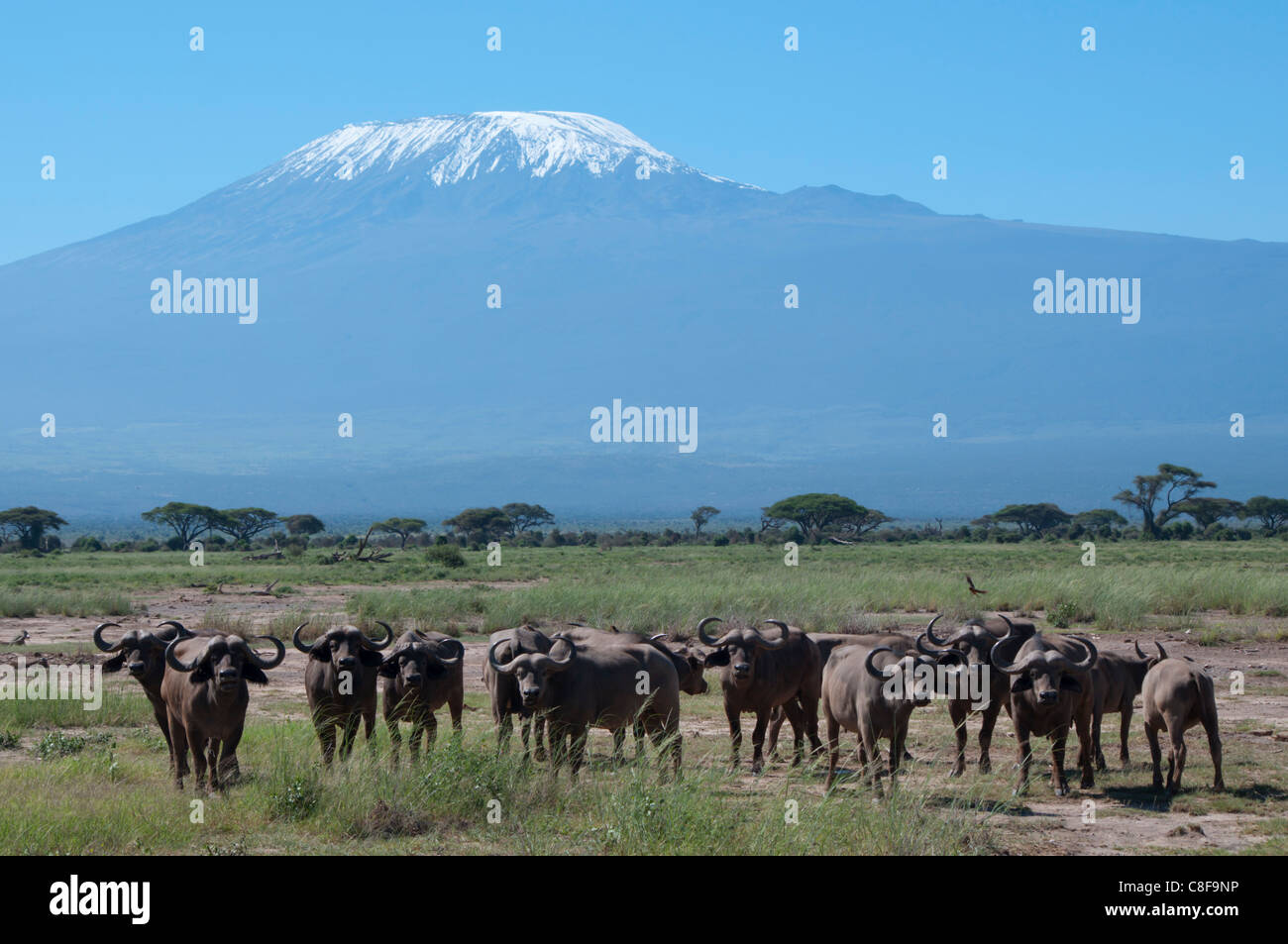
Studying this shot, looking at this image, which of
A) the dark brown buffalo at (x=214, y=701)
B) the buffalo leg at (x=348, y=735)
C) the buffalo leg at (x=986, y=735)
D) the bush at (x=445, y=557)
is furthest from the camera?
the bush at (x=445, y=557)

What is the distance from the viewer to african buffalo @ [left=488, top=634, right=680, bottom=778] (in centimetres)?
1166

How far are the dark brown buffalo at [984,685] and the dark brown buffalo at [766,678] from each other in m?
1.25

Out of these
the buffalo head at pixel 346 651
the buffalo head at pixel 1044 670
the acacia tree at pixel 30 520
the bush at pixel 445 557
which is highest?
the acacia tree at pixel 30 520

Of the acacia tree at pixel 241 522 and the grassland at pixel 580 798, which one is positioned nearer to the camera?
the grassland at pixel 580 798

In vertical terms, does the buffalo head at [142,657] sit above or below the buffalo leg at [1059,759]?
above

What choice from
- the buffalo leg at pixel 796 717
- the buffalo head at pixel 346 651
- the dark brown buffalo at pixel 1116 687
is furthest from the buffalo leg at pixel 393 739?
the dark brown buffalo at pixel 1116 687

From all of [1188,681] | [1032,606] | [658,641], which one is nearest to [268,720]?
[658,641]

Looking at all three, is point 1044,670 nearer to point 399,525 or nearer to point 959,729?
point 959,729

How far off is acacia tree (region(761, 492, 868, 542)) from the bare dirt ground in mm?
65913

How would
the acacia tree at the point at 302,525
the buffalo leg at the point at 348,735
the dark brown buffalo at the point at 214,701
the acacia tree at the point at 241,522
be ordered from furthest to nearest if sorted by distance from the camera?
the acacia tree at the point at 302,525
the acacia tree at the point at 241,522
the buffalo leg at the point at 348,735
the dark brown buffalo at the point at 214,701

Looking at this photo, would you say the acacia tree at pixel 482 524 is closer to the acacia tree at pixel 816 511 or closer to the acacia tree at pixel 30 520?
the acacia tree at pixel 816 511

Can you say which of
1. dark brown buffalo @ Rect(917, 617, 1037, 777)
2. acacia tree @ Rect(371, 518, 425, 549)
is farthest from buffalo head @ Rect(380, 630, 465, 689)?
acacia tree @ Rect(371, 518, 425, 549)

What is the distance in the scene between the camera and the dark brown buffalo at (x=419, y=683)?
12203 mm

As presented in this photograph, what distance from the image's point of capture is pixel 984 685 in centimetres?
1296
